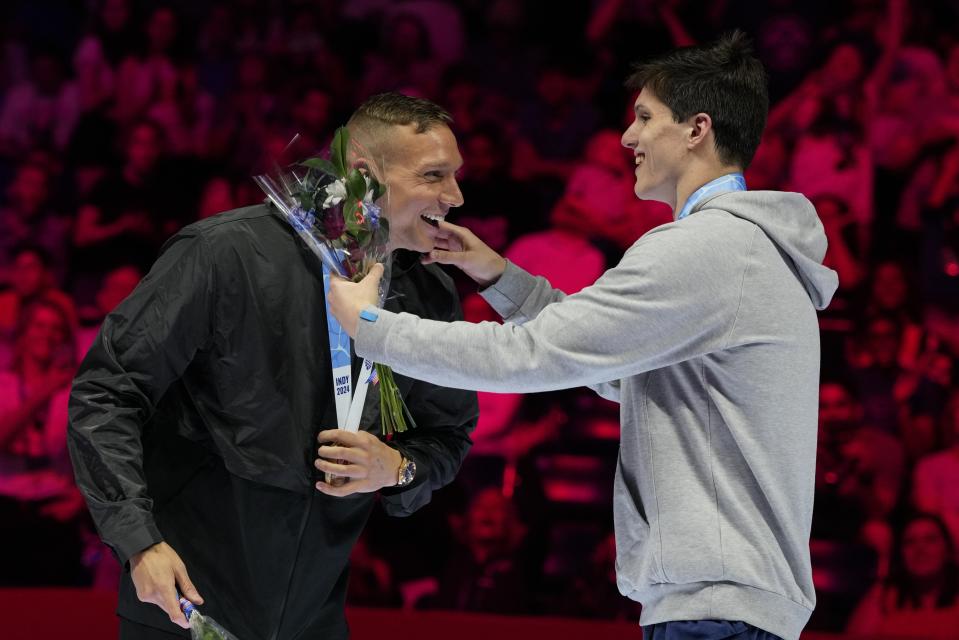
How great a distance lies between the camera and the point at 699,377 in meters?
1.67

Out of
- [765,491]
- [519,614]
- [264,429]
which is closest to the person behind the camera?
[765,491]

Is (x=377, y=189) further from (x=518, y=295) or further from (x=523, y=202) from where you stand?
(x=523, y=202)

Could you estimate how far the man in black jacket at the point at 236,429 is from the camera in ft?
5.80

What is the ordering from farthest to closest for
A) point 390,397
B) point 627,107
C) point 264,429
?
1. point 627,107
2. point 390,397
3. point 264,429

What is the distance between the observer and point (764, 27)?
15.6 feet

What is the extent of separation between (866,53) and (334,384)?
11.9 feet

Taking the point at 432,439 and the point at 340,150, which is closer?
the point at 340,150

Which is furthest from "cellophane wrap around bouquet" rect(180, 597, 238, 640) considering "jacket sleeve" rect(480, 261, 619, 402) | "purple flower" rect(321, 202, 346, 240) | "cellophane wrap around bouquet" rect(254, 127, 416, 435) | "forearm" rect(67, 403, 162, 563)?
"jacket sleeve" rect(480, 261, 619, 402)

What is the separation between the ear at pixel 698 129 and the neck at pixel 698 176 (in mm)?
42

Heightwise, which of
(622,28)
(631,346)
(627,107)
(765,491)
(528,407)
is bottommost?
(528,407)

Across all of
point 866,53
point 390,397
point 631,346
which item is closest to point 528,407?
point 866,53

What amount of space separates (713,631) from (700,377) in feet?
1.25

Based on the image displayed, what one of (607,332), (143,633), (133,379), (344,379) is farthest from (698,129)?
(143,633)

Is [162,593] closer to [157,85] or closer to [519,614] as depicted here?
[519,614]
